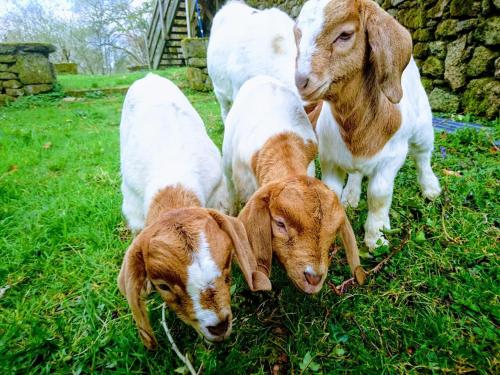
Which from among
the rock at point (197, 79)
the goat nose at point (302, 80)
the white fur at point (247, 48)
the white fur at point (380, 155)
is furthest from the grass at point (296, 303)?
the rock at point (197, 79)

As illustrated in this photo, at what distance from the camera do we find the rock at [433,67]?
504 centimetres

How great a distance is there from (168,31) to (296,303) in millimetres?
15500

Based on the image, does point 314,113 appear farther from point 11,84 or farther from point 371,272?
point 11,84

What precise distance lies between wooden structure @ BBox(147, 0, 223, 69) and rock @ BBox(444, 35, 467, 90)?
865 cm

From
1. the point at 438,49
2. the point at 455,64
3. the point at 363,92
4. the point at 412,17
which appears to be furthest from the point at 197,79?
the point at 363,92

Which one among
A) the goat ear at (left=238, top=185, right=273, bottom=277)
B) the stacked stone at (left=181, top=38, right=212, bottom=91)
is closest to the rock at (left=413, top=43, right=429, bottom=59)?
the goat ear at (left=238, top=185, right=273, bottom=277)

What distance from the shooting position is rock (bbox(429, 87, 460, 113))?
16.2 feet

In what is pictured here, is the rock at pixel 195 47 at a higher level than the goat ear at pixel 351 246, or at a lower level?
higher

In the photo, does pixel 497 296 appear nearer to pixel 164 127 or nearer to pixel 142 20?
pixel 164 127

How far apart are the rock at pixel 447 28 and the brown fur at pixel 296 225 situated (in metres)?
4.33

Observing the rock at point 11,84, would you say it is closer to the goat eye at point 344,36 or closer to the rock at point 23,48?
the rock at point 23,48

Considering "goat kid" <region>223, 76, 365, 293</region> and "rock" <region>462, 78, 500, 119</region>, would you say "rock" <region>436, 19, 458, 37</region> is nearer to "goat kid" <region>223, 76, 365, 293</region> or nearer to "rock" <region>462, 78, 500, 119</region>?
"rock" <region>462, 78, 500, 119</region>

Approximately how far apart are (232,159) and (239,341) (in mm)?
1406

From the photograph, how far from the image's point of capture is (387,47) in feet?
6.48
